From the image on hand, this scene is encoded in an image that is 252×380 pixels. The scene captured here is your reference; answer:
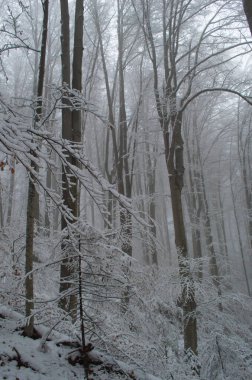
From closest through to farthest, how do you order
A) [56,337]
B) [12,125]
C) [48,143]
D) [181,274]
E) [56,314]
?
[12,125]
[48,143]
[56,314]
[56,337]
[181,274]

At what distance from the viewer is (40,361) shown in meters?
2.58

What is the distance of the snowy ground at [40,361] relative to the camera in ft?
7.88

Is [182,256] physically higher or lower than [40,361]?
higher

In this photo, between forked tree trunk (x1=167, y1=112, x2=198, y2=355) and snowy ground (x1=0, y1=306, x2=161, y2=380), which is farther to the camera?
forked tree trunk (x1=167, y1=112, x2=198, y2=355)

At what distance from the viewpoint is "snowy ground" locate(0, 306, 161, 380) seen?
2.40m

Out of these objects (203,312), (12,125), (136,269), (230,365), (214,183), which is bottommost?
(230,365)

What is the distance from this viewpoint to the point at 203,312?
6.25m

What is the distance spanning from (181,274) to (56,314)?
358cm

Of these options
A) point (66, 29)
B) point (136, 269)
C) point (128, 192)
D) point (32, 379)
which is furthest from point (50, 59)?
point (32, 379)

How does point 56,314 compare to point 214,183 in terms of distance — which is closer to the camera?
point 56,314

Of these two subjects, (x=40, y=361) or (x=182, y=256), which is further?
(x=182, y=256)

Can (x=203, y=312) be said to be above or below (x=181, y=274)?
below

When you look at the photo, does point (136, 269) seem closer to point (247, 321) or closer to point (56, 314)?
point (56, 314)

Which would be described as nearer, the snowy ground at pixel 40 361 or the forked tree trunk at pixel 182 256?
the snowy ground at pixel 40 361
